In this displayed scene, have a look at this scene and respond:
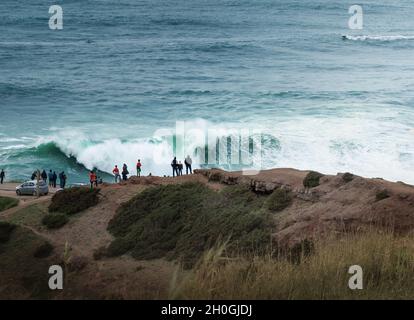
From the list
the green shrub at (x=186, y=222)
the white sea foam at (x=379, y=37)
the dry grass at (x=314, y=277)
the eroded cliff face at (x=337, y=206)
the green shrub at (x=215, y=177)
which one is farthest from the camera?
the white sea foam at (x=379, y=37)

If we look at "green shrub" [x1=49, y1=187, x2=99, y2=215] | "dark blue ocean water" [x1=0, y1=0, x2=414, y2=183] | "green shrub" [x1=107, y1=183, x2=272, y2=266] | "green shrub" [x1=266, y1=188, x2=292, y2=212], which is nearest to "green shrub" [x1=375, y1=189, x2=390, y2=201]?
"green shrub" [x1=107, y1=183, x2=272, y2=266]

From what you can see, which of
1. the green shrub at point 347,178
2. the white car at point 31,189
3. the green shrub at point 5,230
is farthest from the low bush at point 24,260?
the white car at point 31,189

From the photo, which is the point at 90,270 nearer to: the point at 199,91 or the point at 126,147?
the point at 126,147

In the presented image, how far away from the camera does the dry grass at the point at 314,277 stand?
263 inches

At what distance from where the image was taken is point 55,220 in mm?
21625

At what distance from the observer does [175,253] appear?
16375 mm

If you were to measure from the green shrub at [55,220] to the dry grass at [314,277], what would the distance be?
547 inches

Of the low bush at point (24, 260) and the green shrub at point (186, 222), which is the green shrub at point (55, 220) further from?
the green shrub at point (186, 222)

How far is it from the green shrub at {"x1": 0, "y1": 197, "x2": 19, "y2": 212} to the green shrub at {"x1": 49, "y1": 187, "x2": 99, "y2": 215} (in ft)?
13.2

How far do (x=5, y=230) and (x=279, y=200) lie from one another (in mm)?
7860

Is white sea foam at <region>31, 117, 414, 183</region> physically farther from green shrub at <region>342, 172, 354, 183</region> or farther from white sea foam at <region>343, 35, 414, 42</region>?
white sea foam at <region>343, 35, 414, 42</region>

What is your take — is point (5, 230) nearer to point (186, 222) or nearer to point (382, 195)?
point (186, 222)

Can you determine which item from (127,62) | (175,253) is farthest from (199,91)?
(175,253)
